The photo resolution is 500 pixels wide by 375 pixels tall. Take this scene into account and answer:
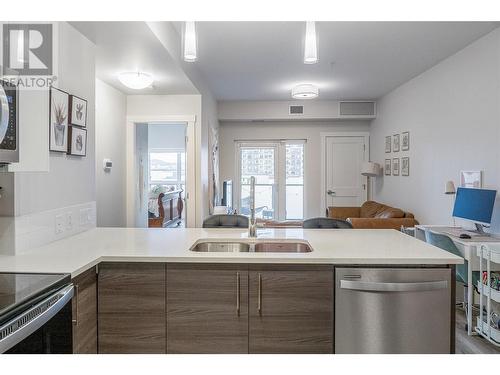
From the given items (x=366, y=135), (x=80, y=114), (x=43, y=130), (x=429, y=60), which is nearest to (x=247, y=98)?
(x=366, y=135)

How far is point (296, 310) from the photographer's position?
1764 millimetres

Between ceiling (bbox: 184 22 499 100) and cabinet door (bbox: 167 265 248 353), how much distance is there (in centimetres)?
234

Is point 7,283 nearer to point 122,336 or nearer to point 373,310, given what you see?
point 122,336

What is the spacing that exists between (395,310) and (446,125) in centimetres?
323

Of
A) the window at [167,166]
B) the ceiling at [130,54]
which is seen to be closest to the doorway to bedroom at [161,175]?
the window at [167,166]

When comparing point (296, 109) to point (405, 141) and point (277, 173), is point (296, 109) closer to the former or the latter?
point (277, 173)

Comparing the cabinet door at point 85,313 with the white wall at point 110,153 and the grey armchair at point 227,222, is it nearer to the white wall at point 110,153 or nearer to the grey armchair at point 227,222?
the grey armchair at point 227,222

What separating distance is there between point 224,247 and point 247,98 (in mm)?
4650

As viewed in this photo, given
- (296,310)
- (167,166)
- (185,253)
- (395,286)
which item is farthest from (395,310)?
(167,166)

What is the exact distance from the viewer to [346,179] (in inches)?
280

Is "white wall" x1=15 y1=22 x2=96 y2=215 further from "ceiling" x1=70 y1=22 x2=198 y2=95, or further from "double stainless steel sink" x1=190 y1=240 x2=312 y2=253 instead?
"double stainless steel sink" x1=190 y1=240 x2=312 y2=253

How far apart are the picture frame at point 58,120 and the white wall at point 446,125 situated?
3.55 meters

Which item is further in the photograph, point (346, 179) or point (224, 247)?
point (346, 179)

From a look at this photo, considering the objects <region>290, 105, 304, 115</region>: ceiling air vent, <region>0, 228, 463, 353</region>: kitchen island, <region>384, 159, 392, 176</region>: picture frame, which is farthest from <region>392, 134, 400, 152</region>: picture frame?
<region>0, 228, 463, 353</region>: kitchen island
